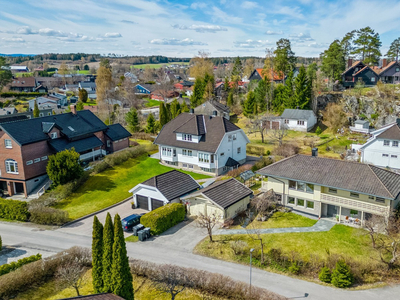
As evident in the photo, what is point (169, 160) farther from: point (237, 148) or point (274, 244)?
point (274, 244)

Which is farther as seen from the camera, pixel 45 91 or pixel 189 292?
pixel 45 91

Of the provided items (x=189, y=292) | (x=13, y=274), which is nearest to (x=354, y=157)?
(x=189, y=292)

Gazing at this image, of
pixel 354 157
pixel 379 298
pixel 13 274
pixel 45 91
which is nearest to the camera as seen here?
pixel 379 298

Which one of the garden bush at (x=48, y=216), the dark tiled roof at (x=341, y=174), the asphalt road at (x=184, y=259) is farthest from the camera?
the garden bush at (x=48, y=216)

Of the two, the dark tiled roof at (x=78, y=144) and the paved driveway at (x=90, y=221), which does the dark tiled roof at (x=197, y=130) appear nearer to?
the dark tiled roof at (x=78, y=144)

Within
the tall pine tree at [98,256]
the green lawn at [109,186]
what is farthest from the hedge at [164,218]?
the tall pine tree at [98,256]
